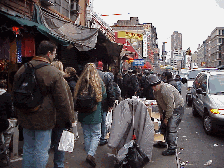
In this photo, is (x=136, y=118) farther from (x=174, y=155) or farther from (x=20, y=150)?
(x=20, y=150)

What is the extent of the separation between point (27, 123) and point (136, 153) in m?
2.15

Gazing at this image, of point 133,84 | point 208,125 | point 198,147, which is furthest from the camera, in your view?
point 133,84

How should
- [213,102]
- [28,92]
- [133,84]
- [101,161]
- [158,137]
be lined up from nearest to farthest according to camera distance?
[28,92] < [101,161] < [158,137] < [213,102] < [133,84]

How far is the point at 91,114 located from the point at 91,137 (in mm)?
494

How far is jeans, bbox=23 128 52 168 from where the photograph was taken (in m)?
3.33

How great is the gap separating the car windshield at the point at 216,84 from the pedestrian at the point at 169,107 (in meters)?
2.97

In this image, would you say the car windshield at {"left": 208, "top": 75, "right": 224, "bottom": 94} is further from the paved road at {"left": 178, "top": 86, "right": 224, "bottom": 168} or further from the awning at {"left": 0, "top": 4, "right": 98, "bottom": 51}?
the awning at {"left": 0, "top": 4, "right": 98, "bottom": 51}

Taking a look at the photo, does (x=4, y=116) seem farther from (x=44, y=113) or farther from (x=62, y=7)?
(x=62, y=7)

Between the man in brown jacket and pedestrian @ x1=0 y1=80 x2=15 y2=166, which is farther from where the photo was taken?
pedestrian @ x1=0 y1=80 x2=15 y2=166

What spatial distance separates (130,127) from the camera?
4922 mm

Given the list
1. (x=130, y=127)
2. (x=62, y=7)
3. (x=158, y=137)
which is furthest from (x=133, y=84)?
(x=130, y=127)

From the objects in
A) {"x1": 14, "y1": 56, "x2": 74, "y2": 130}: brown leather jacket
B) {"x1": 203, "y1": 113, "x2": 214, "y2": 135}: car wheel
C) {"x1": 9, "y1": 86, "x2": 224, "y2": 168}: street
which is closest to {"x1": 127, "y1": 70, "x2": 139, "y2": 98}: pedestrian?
{"x1": 9, "y1": 86, "x2": 224, "y2": 168}: street

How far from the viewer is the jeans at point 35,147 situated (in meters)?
3.33

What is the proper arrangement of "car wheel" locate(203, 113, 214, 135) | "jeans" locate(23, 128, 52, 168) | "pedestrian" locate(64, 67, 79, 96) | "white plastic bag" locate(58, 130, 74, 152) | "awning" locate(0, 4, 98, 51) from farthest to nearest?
"awning" locate(0, 4, 98, 51) < "car wheel" locate(203, 113, 214, 135) < "pedestrian" locate(64, 67, 79, 96) < "white plastic bag" locate(58, 130, 74, 152) < "jeans" locate(23, 128, 52, 168)
